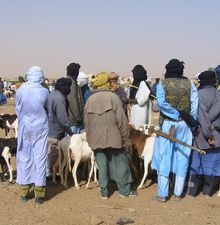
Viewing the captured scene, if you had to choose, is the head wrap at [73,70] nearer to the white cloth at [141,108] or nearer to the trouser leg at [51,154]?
the white cloth at [141,108]

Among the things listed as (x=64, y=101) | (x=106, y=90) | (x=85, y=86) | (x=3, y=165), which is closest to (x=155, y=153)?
(x=106, y=90)

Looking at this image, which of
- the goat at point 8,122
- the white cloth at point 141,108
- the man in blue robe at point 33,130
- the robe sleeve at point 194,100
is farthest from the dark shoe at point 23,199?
the goat at point 8,122

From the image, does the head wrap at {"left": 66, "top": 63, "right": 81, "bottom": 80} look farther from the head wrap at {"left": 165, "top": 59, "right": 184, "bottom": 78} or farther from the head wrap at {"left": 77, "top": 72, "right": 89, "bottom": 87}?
the head wrap at {"left": 165, "top": 59, "right": 184, "bottom": 78}

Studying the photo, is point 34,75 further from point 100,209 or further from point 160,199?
point 160,199

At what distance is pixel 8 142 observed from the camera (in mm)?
8242

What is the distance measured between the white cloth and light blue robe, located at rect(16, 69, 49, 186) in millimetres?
2047

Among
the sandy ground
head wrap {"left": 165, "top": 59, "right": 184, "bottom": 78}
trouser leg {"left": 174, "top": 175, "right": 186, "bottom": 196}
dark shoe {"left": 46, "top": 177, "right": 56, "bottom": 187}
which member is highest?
head wrap {"left": 165, "top": 59, "right": 184, "bottom": 78}

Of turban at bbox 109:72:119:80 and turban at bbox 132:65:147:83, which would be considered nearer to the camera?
turban at bbox 109:72:119:80

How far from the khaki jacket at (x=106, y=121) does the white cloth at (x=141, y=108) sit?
1.33 metres

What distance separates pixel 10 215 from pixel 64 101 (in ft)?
7.23

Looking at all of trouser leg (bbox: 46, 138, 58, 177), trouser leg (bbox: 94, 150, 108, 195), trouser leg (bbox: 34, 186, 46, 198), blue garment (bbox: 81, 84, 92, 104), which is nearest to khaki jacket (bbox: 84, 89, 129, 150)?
trouser leg (bbox: 94, 150, 108, 195)

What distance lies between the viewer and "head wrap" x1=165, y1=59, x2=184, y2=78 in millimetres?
6926

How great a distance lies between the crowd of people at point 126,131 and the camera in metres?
6.89

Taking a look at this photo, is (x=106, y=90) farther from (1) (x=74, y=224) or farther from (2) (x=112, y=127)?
(1) (x=74, y=224)
